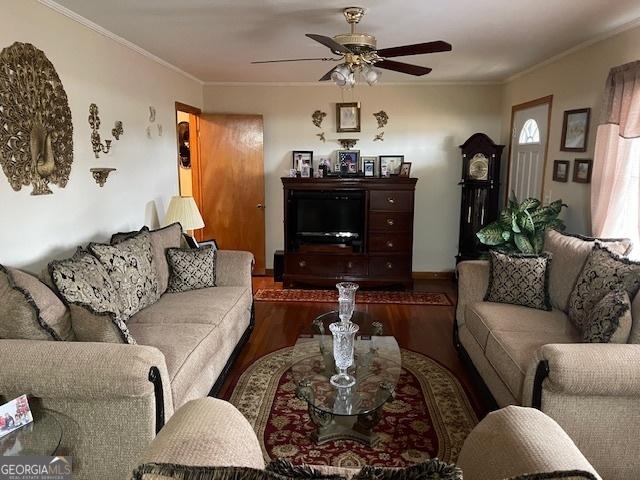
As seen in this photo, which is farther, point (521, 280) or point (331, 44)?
point (521, 280)

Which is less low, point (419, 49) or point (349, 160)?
point (419, 49)

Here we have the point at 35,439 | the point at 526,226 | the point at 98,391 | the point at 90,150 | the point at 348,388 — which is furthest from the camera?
the point at 526,226

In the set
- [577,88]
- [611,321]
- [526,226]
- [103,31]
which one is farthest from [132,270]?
[577,88]

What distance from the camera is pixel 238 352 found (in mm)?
3496

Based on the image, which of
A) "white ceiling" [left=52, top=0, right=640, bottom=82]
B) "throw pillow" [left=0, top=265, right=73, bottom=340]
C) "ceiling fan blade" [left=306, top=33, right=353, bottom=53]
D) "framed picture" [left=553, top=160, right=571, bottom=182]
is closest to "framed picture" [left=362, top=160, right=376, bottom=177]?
"white ceiling" [left=52, top=0, right=640, bottom=82]

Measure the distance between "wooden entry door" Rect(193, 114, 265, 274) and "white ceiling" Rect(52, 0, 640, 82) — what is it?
→ 3.97ft

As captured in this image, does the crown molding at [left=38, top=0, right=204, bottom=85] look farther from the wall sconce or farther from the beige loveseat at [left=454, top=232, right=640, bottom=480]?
the beige loveseat at [left=454, top=232, right=640, bottom=480]

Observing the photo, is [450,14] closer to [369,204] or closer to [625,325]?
[625,325]

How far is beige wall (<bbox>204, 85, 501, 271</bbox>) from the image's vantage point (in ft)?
18.3

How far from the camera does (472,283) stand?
3371mm

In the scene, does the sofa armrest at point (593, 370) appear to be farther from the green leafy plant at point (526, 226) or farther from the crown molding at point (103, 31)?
the crown molding at point (103, 31)

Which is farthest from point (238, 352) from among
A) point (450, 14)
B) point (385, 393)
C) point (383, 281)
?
point (450, 14)

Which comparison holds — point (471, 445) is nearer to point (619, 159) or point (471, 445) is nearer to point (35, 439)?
point (35, 439)

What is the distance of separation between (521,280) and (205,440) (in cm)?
256
